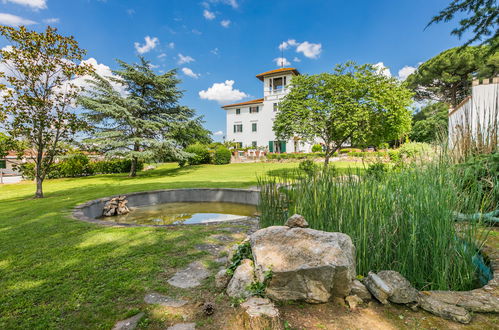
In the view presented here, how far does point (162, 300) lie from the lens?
1.72m

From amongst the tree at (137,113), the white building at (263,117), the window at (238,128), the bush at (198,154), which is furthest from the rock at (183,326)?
the window at (238,128)

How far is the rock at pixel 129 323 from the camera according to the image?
4.69 ft

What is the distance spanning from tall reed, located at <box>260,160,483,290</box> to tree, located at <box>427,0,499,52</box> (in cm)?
512

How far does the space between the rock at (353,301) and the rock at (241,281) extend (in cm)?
67

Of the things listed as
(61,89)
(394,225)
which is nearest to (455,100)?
(394,225)

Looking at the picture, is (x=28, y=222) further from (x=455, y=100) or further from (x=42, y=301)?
(x=455, y=100)

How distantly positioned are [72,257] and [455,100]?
33.9 m

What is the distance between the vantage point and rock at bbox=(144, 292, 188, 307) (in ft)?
5.46

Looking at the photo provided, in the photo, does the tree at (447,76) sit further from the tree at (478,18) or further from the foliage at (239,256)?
the foliage at (239,256)

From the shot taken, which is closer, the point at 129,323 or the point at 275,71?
the point at 129,323

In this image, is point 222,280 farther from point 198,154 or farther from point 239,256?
point 198,154

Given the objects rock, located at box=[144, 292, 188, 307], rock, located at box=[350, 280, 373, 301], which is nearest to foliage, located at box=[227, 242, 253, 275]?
rock, located at box=[144, 292, 188, 307]

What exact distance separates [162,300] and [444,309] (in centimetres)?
192

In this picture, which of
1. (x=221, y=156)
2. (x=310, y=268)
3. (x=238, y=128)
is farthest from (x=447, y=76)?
(x=310, y=268)
